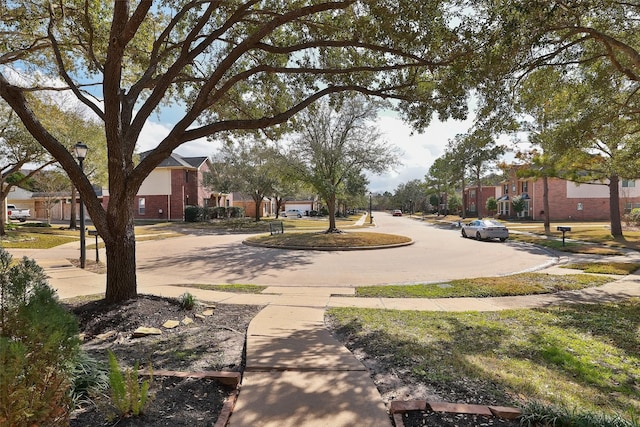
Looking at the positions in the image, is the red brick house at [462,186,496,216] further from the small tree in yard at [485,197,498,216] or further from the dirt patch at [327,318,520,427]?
the dirt patch at [327,318,520,427]

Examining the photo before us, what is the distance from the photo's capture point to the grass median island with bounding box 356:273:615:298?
8.73 metres

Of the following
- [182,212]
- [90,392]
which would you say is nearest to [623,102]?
[90,392]

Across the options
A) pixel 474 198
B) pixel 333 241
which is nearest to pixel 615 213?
pixel 333 241

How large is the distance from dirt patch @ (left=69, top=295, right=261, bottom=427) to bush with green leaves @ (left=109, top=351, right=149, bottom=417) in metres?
0.06

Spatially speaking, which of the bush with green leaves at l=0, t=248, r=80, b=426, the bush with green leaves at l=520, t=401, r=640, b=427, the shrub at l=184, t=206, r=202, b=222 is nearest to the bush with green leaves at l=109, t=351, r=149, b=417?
the bush with green leaves at l=0, t=248, r=80, b=426

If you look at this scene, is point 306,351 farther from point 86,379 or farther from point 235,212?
point 235,212

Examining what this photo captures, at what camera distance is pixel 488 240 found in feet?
79.5

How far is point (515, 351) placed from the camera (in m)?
4.75

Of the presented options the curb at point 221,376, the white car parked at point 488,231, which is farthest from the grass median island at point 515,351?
the white car parked at point 488,231

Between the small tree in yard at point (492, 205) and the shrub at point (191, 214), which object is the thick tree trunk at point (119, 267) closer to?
the shrub at point (191, 214)

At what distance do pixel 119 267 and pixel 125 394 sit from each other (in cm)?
383

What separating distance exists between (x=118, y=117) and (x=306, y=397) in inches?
203

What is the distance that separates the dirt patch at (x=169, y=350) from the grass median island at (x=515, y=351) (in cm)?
167

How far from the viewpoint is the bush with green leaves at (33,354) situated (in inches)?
77.5
